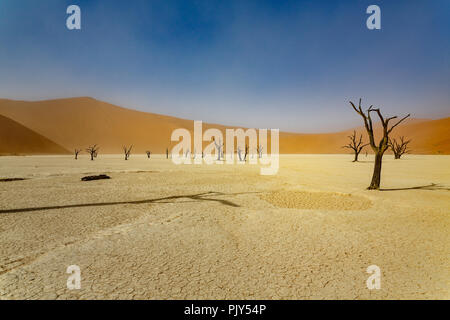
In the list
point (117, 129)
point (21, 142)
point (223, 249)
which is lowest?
point (223, 249)

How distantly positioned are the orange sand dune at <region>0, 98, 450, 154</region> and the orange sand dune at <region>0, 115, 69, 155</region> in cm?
956

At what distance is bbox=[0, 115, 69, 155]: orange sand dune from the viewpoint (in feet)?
216

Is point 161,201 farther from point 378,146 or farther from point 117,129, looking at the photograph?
point 117,129

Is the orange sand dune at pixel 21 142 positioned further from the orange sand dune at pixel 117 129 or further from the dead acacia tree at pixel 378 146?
the dead acacia tree at pixel 378 146

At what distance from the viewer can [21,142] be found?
6925cm

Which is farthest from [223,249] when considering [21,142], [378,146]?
[21,142]

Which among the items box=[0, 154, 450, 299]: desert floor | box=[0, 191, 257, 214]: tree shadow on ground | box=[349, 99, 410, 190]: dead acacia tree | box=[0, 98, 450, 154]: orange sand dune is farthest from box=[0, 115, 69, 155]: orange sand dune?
box=[349, 99, 410, 190]: dead acacia tree

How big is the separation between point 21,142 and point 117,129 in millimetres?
40935

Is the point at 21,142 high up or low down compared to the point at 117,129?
down

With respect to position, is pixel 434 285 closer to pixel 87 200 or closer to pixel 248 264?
pixel 248 264

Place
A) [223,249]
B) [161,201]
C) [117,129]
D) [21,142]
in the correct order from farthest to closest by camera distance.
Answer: [117,129]
[21,142]
[161,201]
[223,249]

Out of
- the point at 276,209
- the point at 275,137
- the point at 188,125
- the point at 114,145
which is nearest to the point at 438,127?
the point at 275,137

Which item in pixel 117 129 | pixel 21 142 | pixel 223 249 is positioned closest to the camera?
pixel 223 249

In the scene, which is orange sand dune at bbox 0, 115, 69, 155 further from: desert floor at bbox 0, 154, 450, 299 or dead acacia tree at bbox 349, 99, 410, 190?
dead acacia tree at bbox 349, 99, 410, 190
